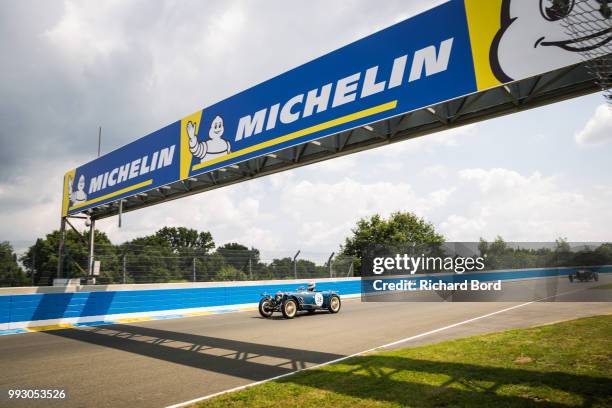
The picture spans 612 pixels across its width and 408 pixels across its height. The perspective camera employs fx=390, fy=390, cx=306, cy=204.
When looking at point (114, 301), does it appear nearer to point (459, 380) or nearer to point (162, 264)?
point (162, 264)

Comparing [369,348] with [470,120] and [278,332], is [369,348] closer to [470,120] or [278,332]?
[278,332]

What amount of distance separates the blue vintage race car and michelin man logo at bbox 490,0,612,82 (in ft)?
34.2

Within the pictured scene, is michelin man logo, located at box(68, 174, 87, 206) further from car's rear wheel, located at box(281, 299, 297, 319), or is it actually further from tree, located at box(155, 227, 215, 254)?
tree, located at box(155, 227, 215, 254)

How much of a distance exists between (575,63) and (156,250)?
48.5 feet

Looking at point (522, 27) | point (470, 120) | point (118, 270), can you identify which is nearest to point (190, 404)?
point (470, 120)

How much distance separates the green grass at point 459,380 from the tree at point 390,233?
145 ft

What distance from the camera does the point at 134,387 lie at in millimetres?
5469

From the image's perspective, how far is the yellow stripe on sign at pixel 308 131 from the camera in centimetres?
700

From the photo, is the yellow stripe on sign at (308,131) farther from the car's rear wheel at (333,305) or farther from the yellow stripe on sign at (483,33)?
the car's rear wheel at (333,305)

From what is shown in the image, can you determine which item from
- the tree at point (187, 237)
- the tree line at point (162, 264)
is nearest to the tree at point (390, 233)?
the tree line at point (162, 264)

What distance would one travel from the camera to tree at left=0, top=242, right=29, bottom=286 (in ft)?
42.2

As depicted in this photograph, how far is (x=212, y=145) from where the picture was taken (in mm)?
10188

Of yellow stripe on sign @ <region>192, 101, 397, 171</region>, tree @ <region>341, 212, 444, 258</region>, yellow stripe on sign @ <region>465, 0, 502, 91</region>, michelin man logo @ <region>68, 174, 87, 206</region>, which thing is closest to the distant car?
tree @ <region>341, 212, 444, 258</region>

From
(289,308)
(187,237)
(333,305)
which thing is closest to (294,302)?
(289,308)
